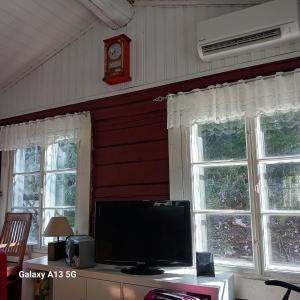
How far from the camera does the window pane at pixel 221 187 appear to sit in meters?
2.38

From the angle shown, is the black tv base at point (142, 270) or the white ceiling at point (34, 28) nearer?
the black tv base at point (142, 270)

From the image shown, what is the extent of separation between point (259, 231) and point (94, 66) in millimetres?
2196

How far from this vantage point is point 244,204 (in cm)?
235

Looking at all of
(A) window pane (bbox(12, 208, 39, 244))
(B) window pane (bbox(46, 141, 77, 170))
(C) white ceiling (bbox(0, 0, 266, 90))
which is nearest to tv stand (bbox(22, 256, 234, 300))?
(A) window pane (bbox(12, 208, 39, 244))

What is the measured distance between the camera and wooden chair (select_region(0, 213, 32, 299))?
123 inches

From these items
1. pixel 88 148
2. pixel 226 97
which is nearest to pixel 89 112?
pixel 88 148

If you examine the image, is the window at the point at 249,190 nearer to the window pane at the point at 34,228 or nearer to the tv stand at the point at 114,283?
the tv stand at the point at 114,283

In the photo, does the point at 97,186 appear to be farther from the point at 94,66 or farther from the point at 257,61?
the point at 257,61

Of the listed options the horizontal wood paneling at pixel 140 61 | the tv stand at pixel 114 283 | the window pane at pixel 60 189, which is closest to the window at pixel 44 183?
the window pane at pixel 60 189

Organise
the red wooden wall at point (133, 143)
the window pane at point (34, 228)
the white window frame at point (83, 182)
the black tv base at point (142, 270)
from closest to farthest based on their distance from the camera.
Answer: the black tv base at point (142, 270)
the red wooden wall at point (133, 143)
the white window frame at point (83, 182)
the window pane at point (34, 228)

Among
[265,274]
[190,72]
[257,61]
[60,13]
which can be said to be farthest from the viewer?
[60,13]

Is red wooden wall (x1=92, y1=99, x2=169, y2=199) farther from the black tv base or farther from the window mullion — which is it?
the window mullion

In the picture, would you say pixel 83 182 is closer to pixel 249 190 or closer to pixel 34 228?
pixel 34 228

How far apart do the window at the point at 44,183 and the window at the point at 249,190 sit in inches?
54.3
